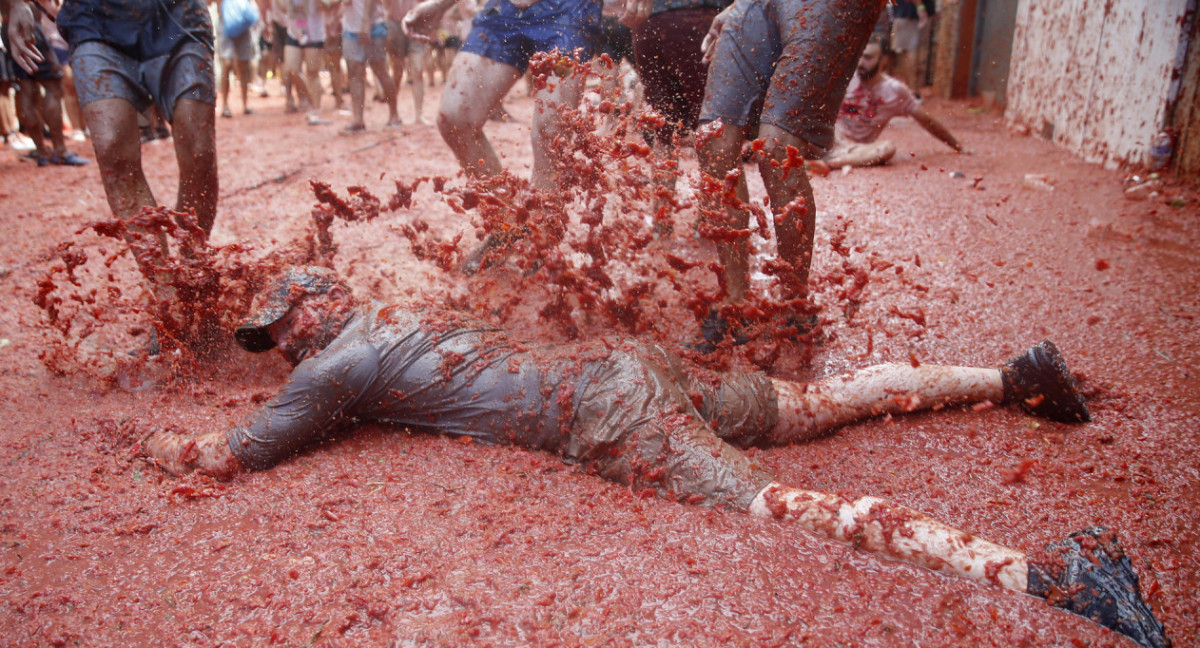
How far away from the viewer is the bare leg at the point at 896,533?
155cm

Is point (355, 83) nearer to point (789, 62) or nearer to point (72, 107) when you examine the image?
point (72, 107)

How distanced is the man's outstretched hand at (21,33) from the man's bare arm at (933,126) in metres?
5.50

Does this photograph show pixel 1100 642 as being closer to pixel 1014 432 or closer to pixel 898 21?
pixel 1014 432

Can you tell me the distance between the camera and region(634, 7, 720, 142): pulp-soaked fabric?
3.86 meters

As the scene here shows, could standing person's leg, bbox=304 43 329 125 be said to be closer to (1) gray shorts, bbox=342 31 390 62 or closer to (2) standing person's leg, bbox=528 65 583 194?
(1) gray shorts, bbox=342 31 390 62

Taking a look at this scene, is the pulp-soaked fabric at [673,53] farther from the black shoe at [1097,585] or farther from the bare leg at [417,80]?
the bare leg at [417,80]

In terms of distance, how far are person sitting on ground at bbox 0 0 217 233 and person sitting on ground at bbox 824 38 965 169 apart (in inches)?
178

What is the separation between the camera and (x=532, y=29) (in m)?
3.31

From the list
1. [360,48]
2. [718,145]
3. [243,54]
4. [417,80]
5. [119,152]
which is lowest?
[119,152]

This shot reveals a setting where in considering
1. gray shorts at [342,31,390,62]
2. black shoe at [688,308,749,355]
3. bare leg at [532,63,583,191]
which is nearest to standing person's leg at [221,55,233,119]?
gray shorts at [342,31,390,62]

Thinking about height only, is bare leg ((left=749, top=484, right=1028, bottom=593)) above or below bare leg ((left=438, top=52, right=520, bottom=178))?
below

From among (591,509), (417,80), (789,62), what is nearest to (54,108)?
(417,80)

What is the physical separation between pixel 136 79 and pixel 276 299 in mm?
1450

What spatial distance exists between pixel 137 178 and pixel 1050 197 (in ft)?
16.5
